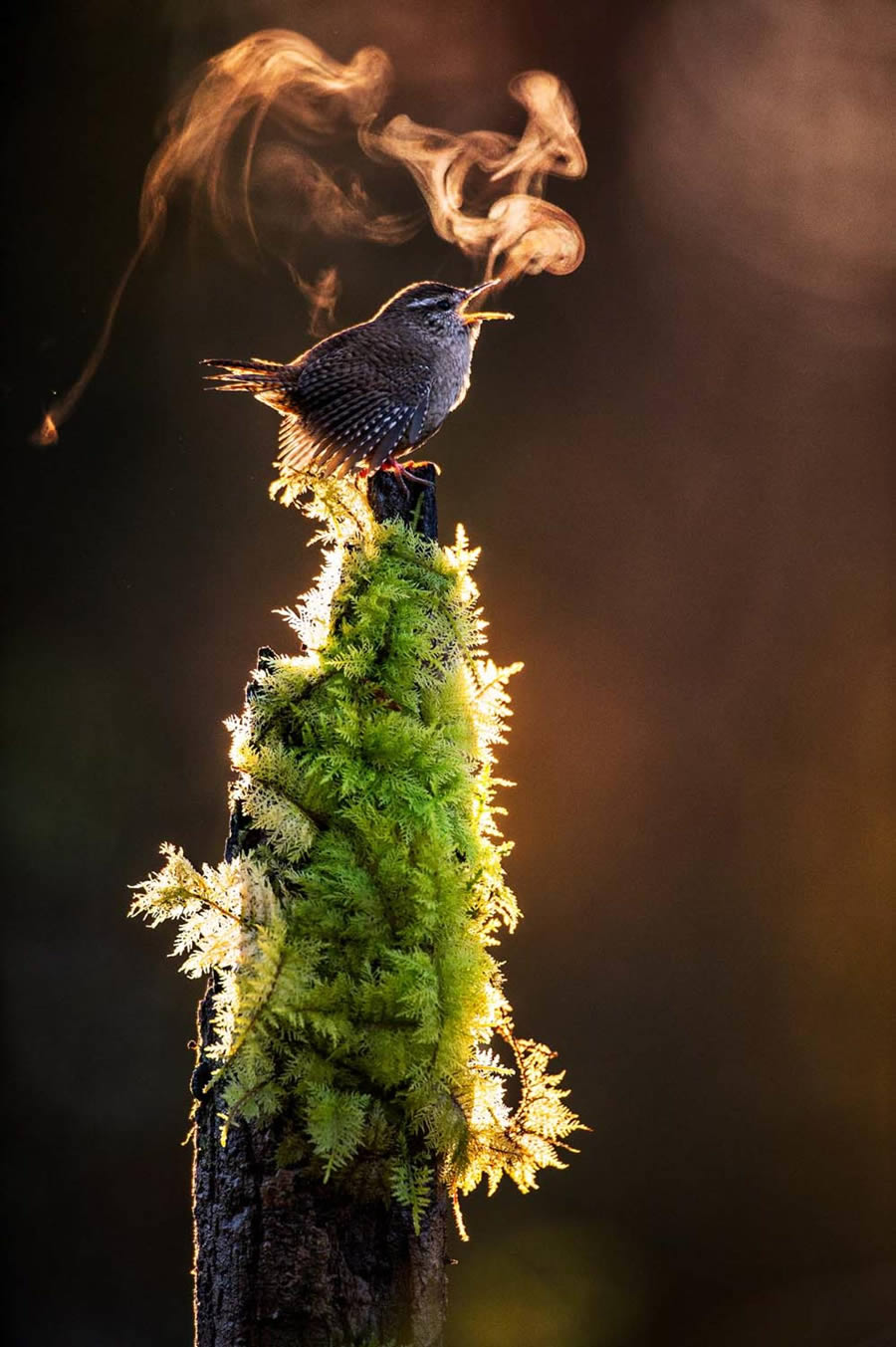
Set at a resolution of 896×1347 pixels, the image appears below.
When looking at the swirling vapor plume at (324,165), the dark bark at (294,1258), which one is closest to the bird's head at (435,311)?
the swirling vapor plume at (324,165)

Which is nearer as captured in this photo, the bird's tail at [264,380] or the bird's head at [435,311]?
the bird's tail at [264,380]

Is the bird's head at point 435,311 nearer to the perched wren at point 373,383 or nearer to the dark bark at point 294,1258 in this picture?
the perched wren at point 373,383

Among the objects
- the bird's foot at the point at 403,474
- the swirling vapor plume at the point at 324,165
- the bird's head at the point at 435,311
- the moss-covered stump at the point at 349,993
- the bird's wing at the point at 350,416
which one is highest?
the swirling vapor plume at the point at 324,165

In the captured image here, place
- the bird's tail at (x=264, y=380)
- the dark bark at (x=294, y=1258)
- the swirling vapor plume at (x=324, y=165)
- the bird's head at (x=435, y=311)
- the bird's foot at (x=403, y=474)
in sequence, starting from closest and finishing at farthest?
the dark bark at (x=294, y=1258) < the bird's foot at (x=403, y=474) < the bird's tail at (x=264, y=380) < the bird's head at (x=435, y=311) < the swirling vapor plume at (x=324, y=165)

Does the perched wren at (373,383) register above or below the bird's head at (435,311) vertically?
below

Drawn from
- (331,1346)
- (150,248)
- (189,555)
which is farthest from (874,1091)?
(150,248)

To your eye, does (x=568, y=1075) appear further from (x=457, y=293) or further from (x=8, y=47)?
(x=8, y=47)

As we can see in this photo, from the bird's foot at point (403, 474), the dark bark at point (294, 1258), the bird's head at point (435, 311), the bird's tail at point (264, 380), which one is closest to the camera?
the dark bark at point (294, 1258)

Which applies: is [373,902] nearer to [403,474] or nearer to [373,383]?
[403,474]
